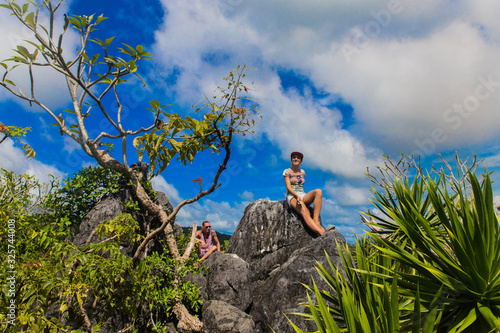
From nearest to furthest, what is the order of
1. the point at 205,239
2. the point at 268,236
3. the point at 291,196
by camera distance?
the point at 291,196 < the point at 268,236 < the point at 205,239

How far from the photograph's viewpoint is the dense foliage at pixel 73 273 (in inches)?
106

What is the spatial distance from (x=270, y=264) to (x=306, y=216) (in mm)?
1612

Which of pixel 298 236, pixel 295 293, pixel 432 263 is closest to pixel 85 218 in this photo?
pixel 295 293

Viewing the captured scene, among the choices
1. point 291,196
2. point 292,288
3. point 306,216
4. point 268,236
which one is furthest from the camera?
point 268,236

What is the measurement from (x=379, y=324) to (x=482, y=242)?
45.0 inches

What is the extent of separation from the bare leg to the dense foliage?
3.42 m

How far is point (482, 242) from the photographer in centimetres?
247

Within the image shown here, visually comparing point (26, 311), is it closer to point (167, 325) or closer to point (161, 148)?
point (161, 148)

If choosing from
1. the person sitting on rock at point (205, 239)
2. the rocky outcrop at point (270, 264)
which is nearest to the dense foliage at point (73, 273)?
the rocky outcrop at point (270, 264)

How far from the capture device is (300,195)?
782cm

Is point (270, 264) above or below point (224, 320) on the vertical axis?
above

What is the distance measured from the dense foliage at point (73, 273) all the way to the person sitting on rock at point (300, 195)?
11.3 ft

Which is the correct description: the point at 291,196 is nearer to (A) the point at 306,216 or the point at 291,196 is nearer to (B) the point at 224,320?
(A) the point at 306,216

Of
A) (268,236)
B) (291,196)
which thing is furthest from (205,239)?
(291,196)
